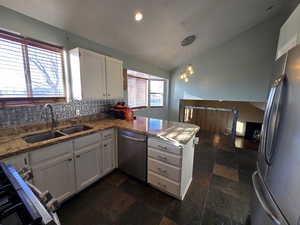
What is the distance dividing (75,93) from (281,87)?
8.26ft

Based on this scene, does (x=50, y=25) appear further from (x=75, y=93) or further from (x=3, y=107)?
(x=3, y=107)

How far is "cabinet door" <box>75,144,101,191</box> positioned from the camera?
171 centimetres

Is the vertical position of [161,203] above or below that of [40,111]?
below

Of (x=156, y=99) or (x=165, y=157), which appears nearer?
(x=165, y=157)

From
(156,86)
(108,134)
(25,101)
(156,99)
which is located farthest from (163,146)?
(156,86)

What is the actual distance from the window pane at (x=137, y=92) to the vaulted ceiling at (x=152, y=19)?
0.71 meters

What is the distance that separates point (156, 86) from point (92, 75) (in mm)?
2819

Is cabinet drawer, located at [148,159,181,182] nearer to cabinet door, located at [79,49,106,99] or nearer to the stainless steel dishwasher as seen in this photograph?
the stainless steel dishwasher

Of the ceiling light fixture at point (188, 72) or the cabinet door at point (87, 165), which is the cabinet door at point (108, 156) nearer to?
the cabinet door at point (87, 165)

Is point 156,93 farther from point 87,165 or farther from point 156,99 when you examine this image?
point 87,165

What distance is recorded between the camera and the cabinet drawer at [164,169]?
1613 mm

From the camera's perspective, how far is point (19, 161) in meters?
1.20

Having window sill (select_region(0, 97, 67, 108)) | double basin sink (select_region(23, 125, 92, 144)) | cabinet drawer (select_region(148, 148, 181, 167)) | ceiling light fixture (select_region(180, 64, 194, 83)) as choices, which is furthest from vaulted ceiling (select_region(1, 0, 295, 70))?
cabinet drawer (select_region(148, 148, 181, 167))

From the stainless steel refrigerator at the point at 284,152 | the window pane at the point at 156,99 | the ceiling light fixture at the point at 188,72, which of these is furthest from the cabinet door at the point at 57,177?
the window pane at the point at 156,99
